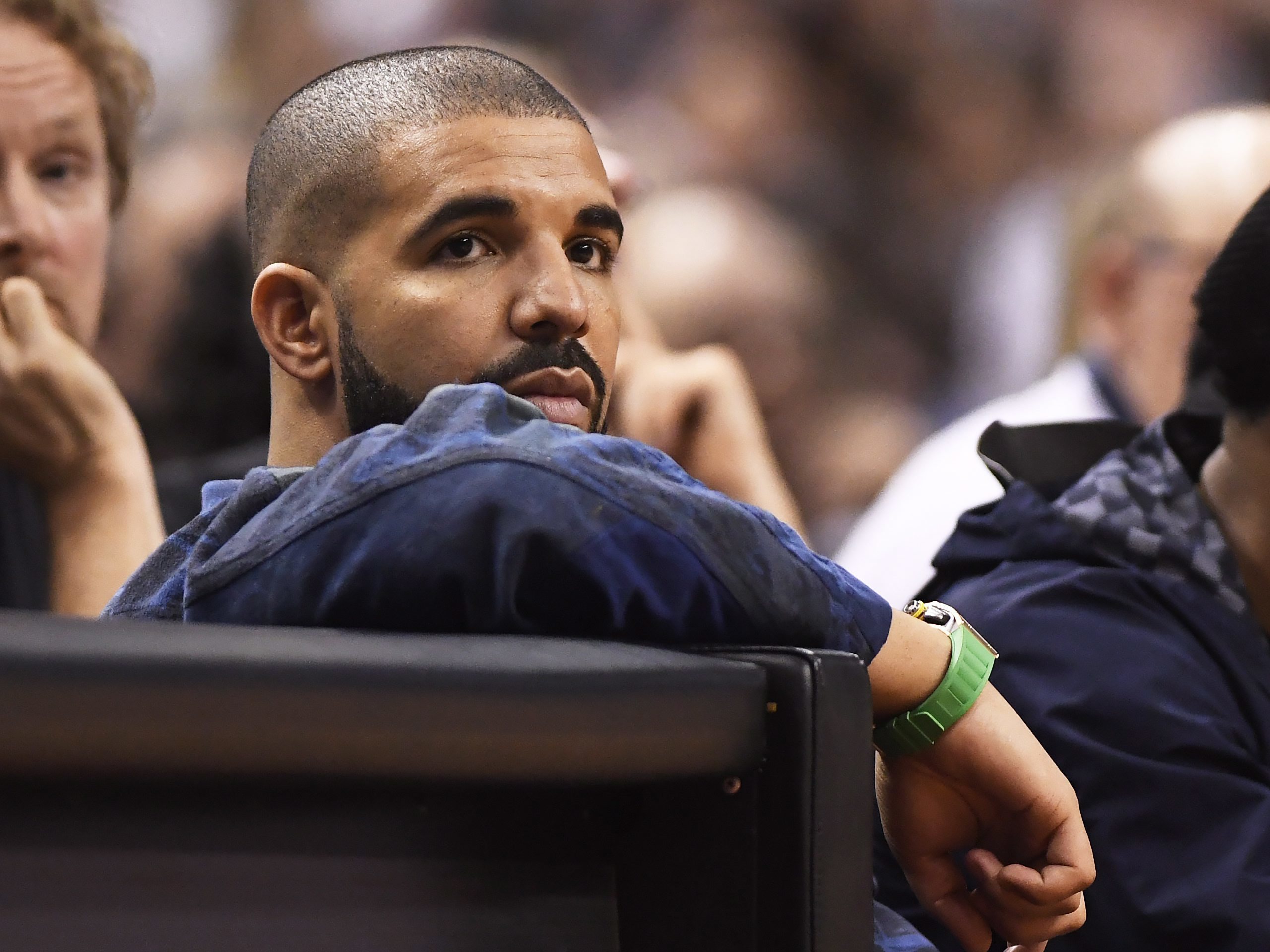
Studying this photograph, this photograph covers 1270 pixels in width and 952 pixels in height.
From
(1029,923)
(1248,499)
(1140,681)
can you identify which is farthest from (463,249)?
(1248,499)

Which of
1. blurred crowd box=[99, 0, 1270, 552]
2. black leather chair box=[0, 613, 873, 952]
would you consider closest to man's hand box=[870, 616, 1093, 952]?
black leather chair box=[0, 613, 873, 952]

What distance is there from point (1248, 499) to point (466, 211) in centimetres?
78

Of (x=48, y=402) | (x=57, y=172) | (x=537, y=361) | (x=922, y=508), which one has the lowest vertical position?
(x=922, y=508)

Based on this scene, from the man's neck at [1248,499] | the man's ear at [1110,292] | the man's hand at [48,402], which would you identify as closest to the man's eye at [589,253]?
the man's neck at [1248,499]

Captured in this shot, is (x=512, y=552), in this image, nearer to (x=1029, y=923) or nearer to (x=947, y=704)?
(x=947, y=704)

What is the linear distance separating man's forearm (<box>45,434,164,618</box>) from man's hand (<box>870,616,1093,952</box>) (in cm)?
90

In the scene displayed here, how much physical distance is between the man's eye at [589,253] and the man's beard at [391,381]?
0.23ft

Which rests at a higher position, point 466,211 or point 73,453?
point 466,211

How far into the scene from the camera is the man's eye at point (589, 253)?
0.93m

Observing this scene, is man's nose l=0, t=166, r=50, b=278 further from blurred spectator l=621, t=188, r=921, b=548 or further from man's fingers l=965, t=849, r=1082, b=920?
man's fingers l=965, t=849, r=1082, b=920

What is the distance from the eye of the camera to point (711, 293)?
9.07 feet

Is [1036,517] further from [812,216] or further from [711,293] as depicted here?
[812,216]

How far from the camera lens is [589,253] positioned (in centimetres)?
94

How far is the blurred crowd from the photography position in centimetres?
306
